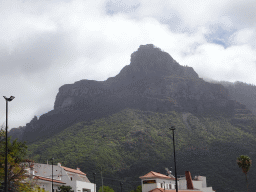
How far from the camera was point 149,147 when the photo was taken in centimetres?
15462

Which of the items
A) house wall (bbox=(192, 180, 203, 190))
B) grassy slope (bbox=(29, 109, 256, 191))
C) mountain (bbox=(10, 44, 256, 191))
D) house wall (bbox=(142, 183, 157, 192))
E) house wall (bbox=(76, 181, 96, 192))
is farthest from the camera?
mountain (bbox=(10, 44, 256, 191))

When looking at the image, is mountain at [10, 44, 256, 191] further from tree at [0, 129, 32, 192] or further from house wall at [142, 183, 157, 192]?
tree at [0, 129, 32, 192]

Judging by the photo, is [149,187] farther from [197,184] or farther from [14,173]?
[14,173]

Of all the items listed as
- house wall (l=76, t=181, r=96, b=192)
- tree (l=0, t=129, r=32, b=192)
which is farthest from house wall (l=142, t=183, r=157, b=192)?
tree (l=0, t=129, r=32, b=192)

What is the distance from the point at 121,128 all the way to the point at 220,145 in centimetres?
5138

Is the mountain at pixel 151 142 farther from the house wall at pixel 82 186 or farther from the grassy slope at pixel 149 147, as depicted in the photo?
the house wall at pixel 82 186

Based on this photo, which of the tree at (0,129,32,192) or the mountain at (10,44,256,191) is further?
the mountain at (10,44,256,191)

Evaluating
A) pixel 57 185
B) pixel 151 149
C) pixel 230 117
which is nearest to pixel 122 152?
pixel 151 149

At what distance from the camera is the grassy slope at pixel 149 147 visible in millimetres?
128500

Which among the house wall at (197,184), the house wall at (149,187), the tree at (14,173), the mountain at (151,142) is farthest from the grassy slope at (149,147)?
the tree at (14,173)

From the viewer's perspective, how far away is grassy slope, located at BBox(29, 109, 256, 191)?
5059 inches

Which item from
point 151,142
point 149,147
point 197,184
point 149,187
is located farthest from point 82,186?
point 151,142

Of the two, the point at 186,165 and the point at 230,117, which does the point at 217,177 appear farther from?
the point at 230,117

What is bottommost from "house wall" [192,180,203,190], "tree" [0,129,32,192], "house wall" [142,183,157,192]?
"house wall" [192,180,203,190]
